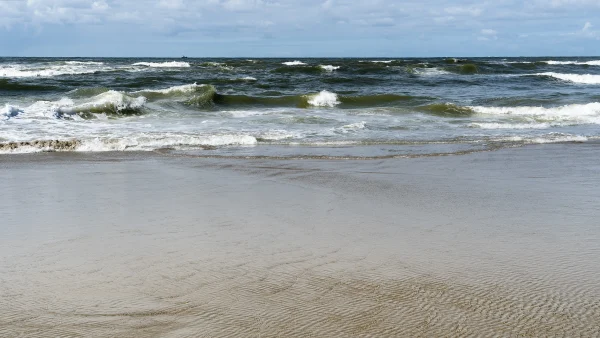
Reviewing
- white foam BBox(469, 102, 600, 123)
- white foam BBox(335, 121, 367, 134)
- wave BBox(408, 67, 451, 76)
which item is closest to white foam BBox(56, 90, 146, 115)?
white foam BBox(335, 121, 367, 134)

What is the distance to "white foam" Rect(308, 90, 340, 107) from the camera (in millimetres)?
19656

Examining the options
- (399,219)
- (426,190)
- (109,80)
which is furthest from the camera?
(109,80)

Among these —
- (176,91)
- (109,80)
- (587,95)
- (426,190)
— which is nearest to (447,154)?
(426,190)

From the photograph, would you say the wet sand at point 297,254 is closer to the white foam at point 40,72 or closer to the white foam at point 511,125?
the white foam at point 511,125

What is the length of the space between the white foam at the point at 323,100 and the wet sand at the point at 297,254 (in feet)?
39.7

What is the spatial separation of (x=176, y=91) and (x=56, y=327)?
728 inches

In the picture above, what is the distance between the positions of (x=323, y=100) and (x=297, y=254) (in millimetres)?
15707

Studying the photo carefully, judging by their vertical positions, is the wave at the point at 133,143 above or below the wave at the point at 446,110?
below

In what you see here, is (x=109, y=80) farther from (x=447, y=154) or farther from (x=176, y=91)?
(x=447, y=154)

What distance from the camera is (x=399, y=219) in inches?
215

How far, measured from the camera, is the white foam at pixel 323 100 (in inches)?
774

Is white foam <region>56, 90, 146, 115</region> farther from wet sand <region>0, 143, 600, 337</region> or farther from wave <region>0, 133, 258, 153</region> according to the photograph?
wet sand <region>0, 143, 600, 337</region>

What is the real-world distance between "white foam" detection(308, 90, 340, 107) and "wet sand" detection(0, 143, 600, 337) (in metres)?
12.1

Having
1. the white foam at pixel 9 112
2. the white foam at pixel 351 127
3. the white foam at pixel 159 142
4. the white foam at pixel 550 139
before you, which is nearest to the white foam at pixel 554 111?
the white foam at pixel 550 139
